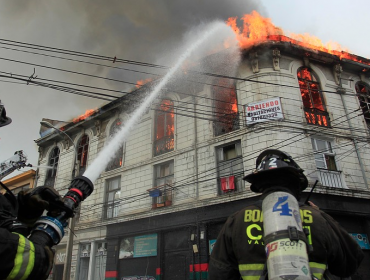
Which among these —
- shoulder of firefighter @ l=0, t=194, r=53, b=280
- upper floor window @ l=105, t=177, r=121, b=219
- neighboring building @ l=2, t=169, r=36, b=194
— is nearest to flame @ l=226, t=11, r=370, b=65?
upper floor window @ l=105, t=177, r=121, b=219

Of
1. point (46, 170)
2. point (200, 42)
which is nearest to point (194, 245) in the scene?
point (200, 42)

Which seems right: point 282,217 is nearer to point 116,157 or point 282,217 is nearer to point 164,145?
point 164,145

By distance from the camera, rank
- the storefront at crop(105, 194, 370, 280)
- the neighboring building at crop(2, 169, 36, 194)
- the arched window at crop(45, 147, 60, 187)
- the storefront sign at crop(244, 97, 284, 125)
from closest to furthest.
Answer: the storefront at crop(105, 194, 370, 280), the storefront sign at crop(244, 97, 284, 125), the arched window at crop(45, 147, 60, 187), the neighboring building at crop(2, 169, 36, 194)

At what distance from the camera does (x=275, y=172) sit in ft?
8.55

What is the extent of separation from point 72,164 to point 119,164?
184 inches

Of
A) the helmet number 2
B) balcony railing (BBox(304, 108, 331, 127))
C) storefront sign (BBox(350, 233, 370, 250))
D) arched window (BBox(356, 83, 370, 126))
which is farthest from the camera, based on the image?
arched window (BBox(356, 83, 370, 126))

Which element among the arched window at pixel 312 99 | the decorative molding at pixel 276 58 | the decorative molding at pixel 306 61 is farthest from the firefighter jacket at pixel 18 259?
the decorative molding at pixel 306 61

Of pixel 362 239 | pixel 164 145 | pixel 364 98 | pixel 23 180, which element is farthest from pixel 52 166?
pixel 364 98

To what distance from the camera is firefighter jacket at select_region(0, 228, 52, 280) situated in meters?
1.68

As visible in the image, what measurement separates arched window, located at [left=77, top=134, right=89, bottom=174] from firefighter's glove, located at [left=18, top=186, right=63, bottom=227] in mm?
18429

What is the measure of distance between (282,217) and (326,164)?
12.2m

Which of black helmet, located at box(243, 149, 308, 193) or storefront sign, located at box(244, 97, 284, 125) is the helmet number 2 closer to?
black helmet, located at box(243, 149, 308, 193)

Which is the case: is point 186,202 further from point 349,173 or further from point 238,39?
point 238,39

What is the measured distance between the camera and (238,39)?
1545 centimetres
